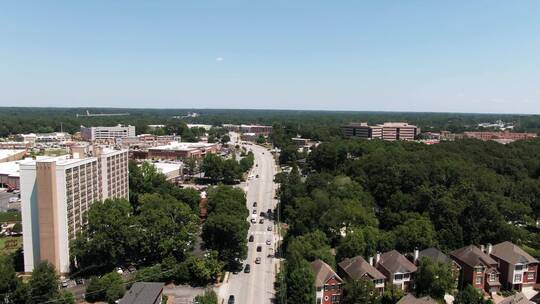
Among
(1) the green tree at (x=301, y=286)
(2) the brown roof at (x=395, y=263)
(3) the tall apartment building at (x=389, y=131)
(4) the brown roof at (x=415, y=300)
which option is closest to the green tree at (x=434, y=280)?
(2) the brown roof at (x=395, y=263)

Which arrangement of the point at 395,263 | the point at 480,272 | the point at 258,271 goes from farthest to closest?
1. the point at 258,271
2. the point at 480,272
3. the point at 395,263

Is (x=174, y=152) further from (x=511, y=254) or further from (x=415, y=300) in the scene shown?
(x=415, y=300)

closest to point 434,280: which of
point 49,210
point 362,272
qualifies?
point 362,272

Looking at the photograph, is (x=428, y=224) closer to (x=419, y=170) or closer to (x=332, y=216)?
(x=332, y=216)

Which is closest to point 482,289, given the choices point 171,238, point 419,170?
point 419,170

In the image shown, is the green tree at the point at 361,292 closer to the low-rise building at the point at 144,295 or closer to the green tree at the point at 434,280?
the green tree at the point at 434,280

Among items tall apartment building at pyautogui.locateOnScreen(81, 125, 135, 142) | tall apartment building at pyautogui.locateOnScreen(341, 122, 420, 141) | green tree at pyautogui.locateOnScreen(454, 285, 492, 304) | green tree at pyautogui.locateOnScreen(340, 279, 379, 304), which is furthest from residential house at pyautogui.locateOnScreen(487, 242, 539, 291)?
tall apartment building at pyautogui.locateOnScreen(81, 125, 135, 142)
